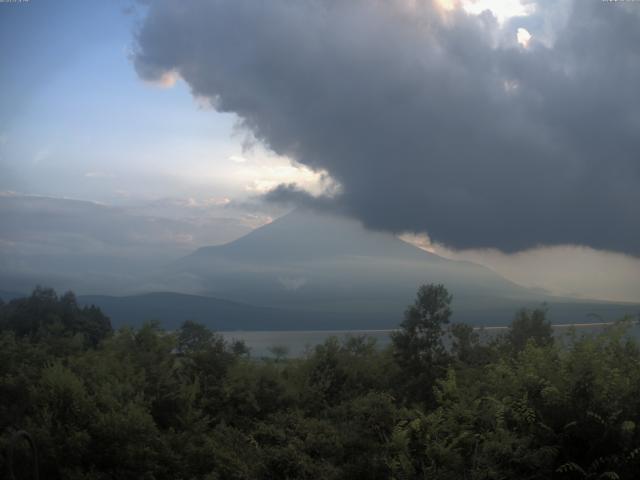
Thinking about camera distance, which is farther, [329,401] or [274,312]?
[274,312]

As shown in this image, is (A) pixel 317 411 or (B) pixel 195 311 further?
(B) pixel 195 311

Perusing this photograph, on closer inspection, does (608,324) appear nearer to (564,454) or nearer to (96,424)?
(564,454)

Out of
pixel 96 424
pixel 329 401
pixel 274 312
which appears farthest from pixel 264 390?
pixel 274 312

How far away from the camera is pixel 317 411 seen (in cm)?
1745

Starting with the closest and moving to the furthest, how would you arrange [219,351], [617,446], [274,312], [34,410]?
1. [617,446]
2. [34,410]
3. [219,351]
4. [274,312]

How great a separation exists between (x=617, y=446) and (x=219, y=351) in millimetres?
13450

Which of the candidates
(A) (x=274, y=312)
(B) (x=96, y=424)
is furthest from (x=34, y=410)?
(A) (x=274, y=312)

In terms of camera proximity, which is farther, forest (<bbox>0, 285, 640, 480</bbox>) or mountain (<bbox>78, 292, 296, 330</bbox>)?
mountain (<bbox>78, 292, 296, 330</bbox>)

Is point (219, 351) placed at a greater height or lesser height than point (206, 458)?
greater

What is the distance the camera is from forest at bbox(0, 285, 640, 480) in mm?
8945

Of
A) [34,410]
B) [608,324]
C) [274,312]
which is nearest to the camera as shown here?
[608,324]

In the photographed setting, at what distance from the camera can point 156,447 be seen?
12203mm

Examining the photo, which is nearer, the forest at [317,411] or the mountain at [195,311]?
the forest at [317,411]

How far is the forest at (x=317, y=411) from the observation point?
352 inches
